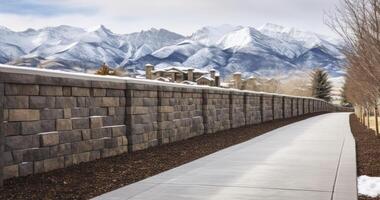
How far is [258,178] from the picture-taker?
7.50m

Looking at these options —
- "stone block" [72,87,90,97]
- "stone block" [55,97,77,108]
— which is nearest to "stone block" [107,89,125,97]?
"stone block" [72,87,90,97]

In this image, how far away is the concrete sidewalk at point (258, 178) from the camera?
6266 mm

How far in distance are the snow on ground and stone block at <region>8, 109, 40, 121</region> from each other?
469 centimetres

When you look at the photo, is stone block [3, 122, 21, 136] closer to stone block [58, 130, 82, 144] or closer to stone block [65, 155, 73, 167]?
stone block [58, 130, 82, 144]

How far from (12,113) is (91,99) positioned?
2258mm

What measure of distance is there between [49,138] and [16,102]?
3.06ft

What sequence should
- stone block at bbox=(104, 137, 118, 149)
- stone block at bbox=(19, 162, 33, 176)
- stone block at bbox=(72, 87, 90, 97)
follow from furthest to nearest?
stone block at bbox=(104, 137, 118, 149) → stone block at bbox=(72, 87, 90, 97) → stone block at bbox=(19, 162, 33, 176)

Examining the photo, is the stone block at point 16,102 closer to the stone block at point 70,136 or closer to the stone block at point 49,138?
the stone block at point 49,138

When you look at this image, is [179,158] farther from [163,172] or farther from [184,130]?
[184,130]

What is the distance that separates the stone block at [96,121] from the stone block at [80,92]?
1.58ft

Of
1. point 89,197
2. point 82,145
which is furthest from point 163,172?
point 89,197

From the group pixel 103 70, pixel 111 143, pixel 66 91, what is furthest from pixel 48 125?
pixel 103 70

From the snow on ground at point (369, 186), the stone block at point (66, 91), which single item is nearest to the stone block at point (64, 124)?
the stone block at point (66, 91)

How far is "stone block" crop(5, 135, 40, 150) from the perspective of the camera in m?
6.76
